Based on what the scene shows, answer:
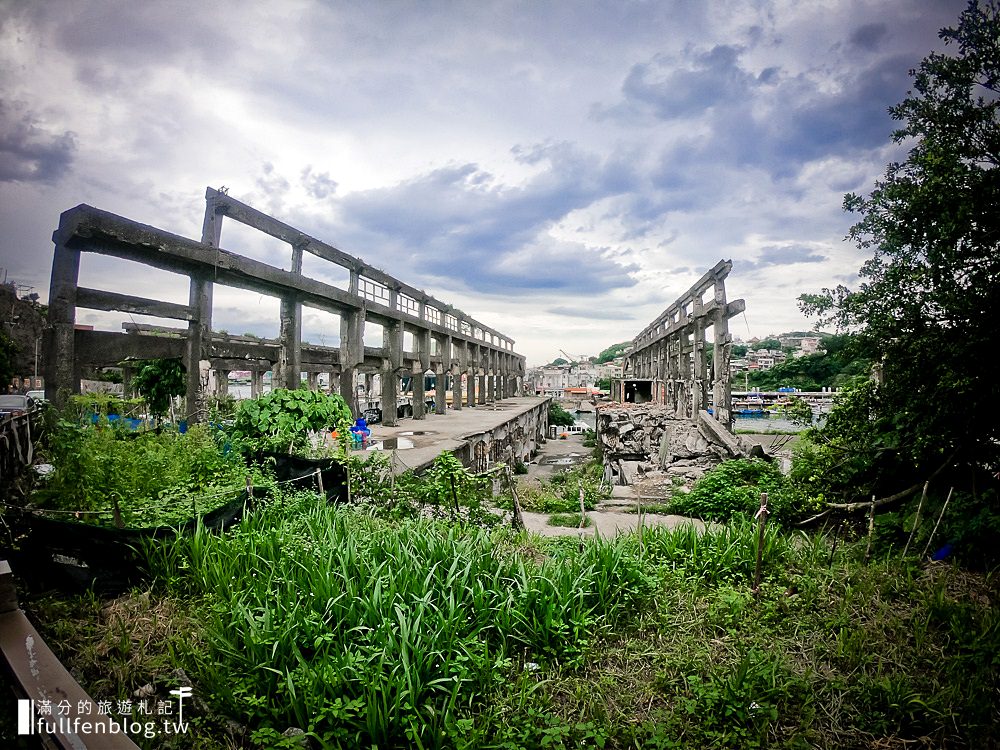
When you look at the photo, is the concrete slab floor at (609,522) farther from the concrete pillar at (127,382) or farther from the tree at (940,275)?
the concrete pillar at (127,382)

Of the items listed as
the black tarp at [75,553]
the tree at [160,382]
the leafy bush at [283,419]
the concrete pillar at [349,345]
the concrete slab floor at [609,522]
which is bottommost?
the concrete slab floor at [609,522]

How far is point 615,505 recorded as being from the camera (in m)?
8.23

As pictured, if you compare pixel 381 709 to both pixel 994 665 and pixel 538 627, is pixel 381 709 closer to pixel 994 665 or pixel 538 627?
pixel 538 627

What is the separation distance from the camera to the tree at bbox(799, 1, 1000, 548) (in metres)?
3.79

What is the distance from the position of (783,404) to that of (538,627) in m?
5.73

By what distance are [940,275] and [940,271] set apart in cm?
4

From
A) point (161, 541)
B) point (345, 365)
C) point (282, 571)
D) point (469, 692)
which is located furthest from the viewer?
point (345, 365)

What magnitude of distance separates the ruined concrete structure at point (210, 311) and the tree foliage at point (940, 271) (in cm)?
935

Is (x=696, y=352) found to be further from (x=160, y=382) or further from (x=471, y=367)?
(x=160, y=382)

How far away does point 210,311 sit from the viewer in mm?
8648

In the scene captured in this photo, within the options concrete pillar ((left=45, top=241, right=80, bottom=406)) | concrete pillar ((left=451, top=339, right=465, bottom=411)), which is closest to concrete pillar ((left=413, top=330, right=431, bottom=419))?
concrete pillar ((left=451, top=339, right=465, bottom=411))

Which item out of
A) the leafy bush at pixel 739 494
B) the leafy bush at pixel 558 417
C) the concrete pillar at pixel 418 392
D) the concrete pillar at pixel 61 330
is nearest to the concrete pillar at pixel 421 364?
the concrete pillar at pixel 418 392

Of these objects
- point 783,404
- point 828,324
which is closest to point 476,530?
point 828,324

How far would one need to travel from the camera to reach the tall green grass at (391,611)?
8.61 feet
